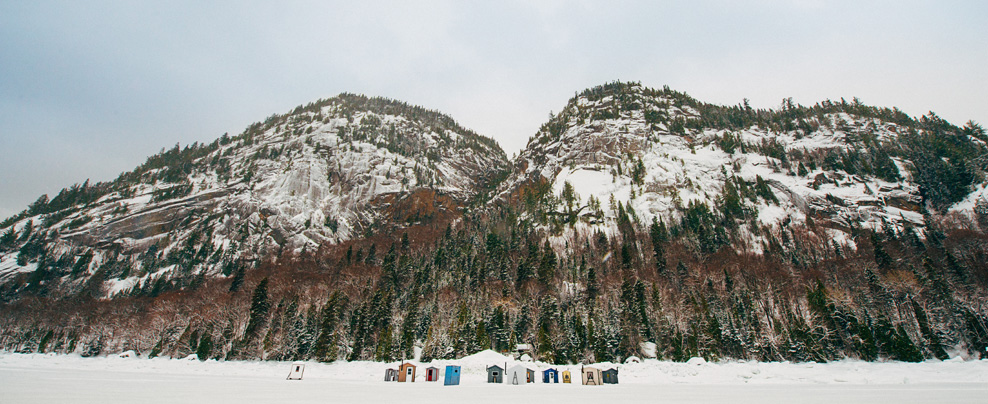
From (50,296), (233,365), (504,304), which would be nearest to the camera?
(233,365)

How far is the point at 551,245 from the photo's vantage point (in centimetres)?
11994

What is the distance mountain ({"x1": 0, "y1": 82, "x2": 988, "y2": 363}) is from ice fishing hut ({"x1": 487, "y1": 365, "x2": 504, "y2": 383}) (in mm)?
23173

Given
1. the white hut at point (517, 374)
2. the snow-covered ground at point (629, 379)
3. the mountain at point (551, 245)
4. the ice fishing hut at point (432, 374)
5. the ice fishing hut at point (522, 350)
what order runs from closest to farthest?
the snow-covered ground at point (629, 379) → the white hut at point (517, 374) → the ice fishing hut at point (432, 374) → the ice fishing hut at point (522, 350) → the mountain at point (551, 245)

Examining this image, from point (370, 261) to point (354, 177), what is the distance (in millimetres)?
66771

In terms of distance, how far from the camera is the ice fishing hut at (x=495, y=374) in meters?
36.0

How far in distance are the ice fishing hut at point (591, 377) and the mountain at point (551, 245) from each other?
84.3ft

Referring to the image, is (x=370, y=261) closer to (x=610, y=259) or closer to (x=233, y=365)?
(x=233, y=365)

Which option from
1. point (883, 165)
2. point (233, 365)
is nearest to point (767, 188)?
point (883, 165)

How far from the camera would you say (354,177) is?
548ft

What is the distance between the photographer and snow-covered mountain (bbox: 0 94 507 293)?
5148 inches

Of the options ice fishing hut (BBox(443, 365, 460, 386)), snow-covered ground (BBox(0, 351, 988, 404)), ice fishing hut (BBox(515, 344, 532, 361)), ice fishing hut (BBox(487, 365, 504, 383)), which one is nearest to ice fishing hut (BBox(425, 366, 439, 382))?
snow-covered ground (BBox(0, 351, 988, 404))

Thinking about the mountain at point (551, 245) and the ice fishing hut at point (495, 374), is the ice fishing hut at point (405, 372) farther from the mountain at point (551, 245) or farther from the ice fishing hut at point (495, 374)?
the mountain at point (551, 245)

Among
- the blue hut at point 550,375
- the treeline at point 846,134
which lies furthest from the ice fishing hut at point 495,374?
the treeline at point 846,134

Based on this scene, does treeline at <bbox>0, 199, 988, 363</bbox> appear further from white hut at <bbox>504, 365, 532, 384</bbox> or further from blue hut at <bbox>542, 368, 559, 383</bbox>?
white hut at <bbox>504, 365, 532, 384</bbox>
